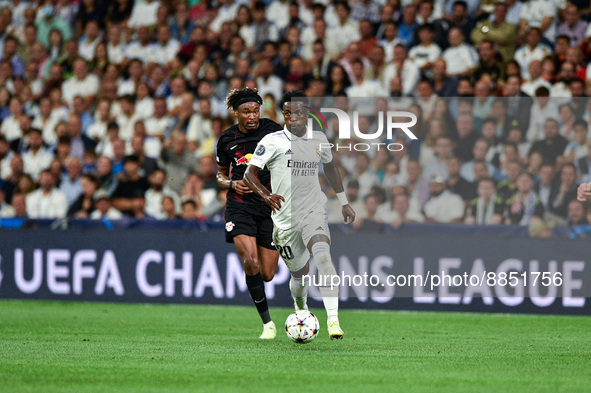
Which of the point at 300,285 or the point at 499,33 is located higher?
the point at 499,33

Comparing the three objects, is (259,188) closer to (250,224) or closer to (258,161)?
(258,161)

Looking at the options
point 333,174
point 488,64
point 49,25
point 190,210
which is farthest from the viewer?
point 49,25

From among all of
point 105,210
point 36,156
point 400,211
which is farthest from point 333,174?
point 36,156

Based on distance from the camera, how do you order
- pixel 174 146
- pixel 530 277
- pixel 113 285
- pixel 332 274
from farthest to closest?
pixel 174 146
pixel 113 285
pixel 530 277
pixel 332 274

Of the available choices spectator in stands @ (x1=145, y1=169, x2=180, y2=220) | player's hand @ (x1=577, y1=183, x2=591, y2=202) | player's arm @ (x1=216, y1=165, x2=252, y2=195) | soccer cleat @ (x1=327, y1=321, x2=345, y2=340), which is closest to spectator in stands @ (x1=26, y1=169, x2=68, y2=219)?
spectator in stands @ (x1=145, y1=169, x2=180, y2=220)

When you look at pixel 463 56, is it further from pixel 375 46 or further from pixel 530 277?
pixel 530 277

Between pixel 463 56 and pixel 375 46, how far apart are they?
1.46 meters

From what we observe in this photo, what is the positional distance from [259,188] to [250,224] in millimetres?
658

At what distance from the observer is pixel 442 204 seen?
452 inches

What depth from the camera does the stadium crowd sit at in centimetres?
1138

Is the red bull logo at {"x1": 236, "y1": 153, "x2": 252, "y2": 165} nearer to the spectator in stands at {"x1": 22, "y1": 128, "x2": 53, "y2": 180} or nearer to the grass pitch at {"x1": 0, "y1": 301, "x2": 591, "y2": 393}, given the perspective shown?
the grass pitch at {"x1": 0, "y1": 301, "x2": 591, "y2": 393}

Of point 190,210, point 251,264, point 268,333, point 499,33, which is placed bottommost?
point 268,333

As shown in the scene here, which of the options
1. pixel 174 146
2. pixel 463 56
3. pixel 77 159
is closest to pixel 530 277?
pixel 463 56

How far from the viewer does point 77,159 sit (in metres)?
14.3
